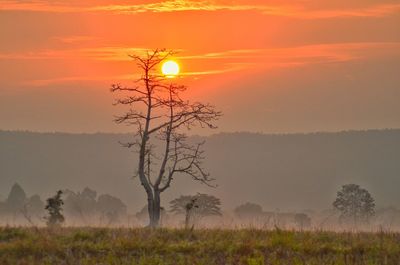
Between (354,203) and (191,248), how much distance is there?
61638mm

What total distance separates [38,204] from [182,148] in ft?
286

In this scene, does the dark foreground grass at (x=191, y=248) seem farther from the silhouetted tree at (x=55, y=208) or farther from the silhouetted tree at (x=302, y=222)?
the silhouetted tree at (x=55, y=208)

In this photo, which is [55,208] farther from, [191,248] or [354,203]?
[354,203]

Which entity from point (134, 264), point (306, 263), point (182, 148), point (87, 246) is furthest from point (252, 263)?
point (182, 148)

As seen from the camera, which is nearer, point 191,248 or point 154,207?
point 191,248

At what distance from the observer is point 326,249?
1809 centimetres

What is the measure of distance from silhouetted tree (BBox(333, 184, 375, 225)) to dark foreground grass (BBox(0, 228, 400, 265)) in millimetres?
55740

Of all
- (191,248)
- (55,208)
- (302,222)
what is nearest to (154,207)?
(55,208)

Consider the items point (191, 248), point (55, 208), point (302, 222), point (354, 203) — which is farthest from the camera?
point (354, 203)

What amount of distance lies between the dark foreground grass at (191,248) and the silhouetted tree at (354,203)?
55740 millimetres

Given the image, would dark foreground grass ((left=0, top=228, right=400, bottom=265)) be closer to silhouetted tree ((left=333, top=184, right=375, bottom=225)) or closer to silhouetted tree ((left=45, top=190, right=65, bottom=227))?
silhouetted tree ((left=45, top=190, right=65, bottom=227))

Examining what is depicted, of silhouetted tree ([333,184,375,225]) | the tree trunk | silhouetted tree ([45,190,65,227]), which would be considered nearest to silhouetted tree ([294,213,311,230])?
silhouetted tree ([333,184,375,225])

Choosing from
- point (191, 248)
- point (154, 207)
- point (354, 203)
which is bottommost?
point (191, 248)

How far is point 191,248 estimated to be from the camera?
58.6ft
